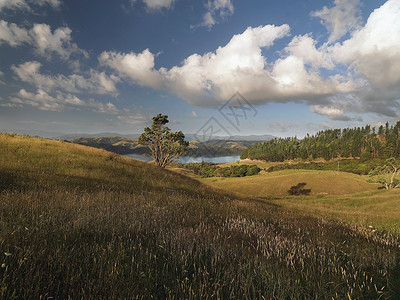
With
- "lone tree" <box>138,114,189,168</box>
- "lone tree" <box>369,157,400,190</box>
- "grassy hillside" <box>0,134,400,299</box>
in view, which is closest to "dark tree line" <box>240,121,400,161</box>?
"lone tree" <box>369,157,400,190</box>

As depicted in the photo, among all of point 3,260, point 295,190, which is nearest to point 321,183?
point 295,190

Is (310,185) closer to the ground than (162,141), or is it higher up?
closer to the ground

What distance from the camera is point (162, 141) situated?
51.0 meters

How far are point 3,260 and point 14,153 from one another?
16307 millimetres

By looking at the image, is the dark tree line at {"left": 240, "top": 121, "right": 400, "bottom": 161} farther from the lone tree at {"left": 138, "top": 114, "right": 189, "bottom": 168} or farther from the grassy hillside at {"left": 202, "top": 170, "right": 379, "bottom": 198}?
the lone tree at {"left": 138, "top": 114, "right": 189, "bottom": 168}

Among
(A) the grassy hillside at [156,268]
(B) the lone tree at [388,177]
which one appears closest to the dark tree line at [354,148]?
(B) the lone tree at [388,177]

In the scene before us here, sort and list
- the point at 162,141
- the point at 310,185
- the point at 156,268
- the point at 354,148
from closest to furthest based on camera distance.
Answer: the point at 156,268, the point at 162,141, the point at 310,185, the point at 354,148

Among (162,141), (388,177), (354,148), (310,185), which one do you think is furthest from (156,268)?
(354,148)

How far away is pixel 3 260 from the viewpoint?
2.15 metres

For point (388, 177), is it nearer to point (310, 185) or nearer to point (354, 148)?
point (310, 185)

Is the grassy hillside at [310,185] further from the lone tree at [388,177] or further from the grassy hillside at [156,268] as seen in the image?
the grassy hillside at [156,268]

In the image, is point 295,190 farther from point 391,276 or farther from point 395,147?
point 395,147

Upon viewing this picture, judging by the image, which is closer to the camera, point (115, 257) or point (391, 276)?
point (115, 257)

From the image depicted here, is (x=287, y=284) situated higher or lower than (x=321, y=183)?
higher
